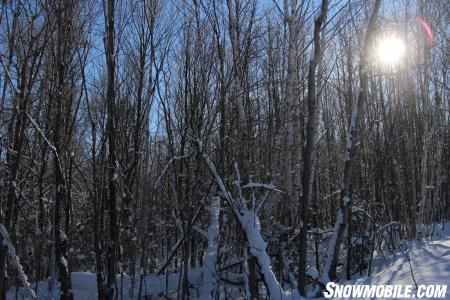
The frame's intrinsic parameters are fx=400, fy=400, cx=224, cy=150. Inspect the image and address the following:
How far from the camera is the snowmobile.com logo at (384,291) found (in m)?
3.18

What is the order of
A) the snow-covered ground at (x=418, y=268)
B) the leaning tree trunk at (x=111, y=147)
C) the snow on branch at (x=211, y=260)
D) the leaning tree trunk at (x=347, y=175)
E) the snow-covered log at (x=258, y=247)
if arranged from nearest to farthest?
1. the snow-covered ground at (x=418, y=268)
2. the snow-covered log at (x=258, y=247)
3. the leaning tree trunk at (x=347, y=175)
4. the leaning tree trunk at (x=111, y=147)
5. the snow on branch at (x=211, y=260)

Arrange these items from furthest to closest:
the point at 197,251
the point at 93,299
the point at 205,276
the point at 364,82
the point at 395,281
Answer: the point at 197,251 → the point at 93,299 → the point at 205,276 → the point at 364,82 → the point at 395,281

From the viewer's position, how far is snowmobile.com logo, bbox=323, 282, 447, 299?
3.18 metres

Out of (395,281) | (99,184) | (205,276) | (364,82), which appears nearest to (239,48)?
(364,82)

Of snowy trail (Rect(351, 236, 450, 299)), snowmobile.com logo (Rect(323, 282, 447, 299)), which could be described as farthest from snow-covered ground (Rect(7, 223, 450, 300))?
snowmobile.com logo (Rect(323, 282, 447, 299))

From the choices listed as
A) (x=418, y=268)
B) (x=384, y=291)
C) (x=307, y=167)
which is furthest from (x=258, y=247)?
(x=418, y=268)

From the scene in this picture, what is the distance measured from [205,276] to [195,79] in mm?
2749

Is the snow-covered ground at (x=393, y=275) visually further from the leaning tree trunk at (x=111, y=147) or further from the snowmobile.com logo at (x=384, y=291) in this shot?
the leaning tree trunk at (x=111, y=147)

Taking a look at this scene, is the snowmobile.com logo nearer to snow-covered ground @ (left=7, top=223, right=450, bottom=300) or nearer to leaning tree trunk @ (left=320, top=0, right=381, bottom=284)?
snow-covered ground @ (left=7, top=223, right=450, bottom=300)

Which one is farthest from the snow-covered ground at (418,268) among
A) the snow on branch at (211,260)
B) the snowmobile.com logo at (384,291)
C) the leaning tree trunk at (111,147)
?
the leaning tree trunk at (111,147)

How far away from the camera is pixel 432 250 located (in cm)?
554

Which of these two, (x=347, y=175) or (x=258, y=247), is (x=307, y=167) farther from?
(x=258, y=247)

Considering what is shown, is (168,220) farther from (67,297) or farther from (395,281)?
(395,281)

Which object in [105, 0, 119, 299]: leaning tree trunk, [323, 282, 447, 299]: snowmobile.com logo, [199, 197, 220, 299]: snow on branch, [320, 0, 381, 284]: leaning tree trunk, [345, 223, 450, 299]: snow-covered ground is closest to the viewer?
[323, 282, 447, 299]: snowmobile.com logo
